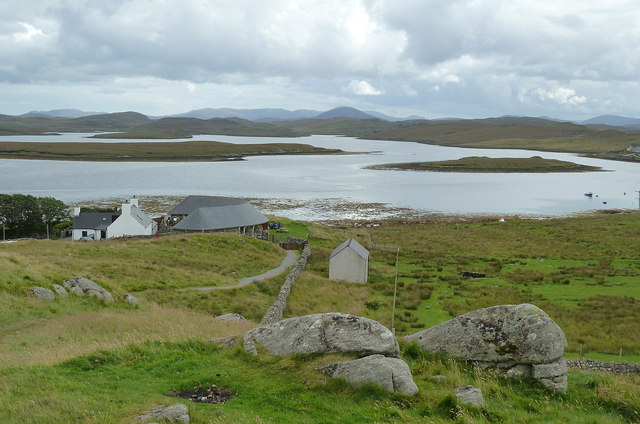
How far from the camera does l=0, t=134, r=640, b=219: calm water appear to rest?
95562 millimetres

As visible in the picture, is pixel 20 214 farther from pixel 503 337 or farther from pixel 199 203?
pixel 503 337

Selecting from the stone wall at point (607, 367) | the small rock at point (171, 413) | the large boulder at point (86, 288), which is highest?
the small rock at point (171, 413)

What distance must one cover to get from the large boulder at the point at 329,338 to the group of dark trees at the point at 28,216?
178 feet

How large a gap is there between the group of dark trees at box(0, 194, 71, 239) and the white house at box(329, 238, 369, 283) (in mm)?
38352

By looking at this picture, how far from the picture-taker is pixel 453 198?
343ft

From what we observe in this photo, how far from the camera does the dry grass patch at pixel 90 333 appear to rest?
11.6 meters

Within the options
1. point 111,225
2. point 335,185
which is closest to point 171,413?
point 111,225

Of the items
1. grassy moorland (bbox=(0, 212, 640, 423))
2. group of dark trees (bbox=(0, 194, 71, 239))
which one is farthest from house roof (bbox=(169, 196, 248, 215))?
group of dark trees (bbox=(0, 194, 71, 239))

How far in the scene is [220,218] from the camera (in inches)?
1982

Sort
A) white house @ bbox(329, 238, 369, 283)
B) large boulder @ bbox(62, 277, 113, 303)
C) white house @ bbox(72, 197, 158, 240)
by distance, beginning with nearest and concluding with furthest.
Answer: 1. large boulder @ bbox(62, 277, 113, 303)
2. white house @ bbox(329, 238, 369, 283)
3. white house @ bbox(72, 197, 158, 240)

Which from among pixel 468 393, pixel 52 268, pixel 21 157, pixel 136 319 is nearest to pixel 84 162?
pixel 21 157

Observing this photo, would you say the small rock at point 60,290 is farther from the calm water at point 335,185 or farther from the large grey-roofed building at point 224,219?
the calm water at point 335,185

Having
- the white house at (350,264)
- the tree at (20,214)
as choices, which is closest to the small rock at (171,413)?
the white house at (350,264)

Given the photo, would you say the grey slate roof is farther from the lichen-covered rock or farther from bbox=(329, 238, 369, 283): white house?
the lichen-covered rock
